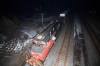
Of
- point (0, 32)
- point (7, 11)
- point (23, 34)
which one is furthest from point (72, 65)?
point (7, 11)

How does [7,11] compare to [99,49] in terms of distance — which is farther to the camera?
[7,11]

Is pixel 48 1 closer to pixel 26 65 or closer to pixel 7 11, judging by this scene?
pixel 7 11

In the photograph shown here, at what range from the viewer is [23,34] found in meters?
29.7

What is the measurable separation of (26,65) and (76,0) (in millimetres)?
85456

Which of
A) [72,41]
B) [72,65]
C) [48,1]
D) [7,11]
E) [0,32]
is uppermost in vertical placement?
[48,1]

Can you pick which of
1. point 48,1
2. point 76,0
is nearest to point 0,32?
point 48,1

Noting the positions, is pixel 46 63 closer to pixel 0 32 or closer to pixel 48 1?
pixel 0 32

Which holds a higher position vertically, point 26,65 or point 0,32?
point 0,32

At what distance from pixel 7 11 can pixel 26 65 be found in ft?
90.9

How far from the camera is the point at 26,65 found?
58.5 feet

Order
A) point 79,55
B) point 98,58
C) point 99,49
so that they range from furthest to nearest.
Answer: point 99,49 < point 79,55 < point 98,58

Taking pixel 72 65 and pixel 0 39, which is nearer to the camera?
pixel 72 65

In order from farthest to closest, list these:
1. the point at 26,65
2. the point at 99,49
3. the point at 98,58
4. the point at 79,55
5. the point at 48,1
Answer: the point at 48,1 → the point at 99,49 → the point at 79,55 → the point at 98,58 → the point at 26,65

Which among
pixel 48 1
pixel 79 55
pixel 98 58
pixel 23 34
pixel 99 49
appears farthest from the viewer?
pixel 48 1
